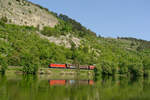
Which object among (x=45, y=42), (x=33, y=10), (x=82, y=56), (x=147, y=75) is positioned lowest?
(x=147, y=75)

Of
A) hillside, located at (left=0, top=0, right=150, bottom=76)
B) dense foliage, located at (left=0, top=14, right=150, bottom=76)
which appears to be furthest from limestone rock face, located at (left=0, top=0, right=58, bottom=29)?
dense foliage, located at (left=0, top=14, right=150, bottom=76)

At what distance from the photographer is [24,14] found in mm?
135000

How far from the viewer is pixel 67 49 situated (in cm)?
11381

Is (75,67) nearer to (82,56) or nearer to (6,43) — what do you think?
(82,56)

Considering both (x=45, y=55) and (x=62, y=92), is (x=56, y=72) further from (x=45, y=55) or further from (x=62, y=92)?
(x=62, y=92)

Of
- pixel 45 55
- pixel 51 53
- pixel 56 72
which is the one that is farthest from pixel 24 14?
pixel 56 72

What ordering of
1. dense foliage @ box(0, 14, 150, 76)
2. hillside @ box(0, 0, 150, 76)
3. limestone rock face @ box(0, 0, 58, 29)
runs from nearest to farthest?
dense foliage @ box(0, 14, 150, 76), hillside @ box(0, 0, 150, 76), limestone rock face @ box(0, 0, 58, 29)

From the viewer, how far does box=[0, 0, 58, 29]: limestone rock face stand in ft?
408

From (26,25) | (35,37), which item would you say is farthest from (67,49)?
(26,25)

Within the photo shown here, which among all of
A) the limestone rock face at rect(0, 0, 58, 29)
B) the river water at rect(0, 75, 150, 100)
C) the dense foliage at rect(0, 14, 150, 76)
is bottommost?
the river water at rect(0, 75, 150, 100)

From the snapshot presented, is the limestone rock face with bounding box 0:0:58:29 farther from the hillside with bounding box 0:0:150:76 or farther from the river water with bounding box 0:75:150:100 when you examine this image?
the river water with bounding box 0:75:150:100

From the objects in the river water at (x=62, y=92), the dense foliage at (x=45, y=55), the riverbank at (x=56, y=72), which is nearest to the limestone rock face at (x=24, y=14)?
the dense foliage at (x=45, y=55)

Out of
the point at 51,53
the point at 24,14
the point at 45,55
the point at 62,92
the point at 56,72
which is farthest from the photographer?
the point at 24,14

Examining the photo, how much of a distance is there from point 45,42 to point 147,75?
5338 cm
